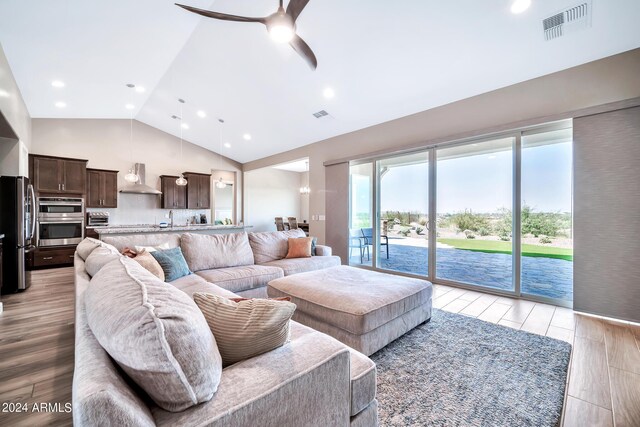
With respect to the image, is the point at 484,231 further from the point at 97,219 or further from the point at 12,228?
the point at 97,219

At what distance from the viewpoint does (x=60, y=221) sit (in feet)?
18.2

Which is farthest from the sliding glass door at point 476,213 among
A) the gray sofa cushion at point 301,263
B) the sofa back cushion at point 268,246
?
the sofa back cushion at point 268,246

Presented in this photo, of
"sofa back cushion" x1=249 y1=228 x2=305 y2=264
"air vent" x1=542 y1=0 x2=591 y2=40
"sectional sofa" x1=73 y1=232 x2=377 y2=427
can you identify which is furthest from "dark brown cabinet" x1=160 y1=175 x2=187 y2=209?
"air vent" x1=542 y1=0 x2=591 y2=40

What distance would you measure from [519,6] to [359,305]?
10.2 ft

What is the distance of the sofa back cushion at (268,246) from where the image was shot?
12.7 ft

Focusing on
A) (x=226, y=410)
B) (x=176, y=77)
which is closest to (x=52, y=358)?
(x=226, y=410)

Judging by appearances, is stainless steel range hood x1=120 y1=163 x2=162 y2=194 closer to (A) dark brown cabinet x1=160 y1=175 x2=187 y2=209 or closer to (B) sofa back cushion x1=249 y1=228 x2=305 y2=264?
(A) dark brown cabinet x1=160 y1=175 x2=187 y2=209

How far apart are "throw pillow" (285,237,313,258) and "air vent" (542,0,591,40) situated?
3.64 m

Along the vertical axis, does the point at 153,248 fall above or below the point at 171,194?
below

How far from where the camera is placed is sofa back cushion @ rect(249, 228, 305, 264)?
12.7ft

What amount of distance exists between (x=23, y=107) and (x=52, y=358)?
5254 mm

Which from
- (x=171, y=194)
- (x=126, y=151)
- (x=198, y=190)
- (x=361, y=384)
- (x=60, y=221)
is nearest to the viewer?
(x=361, y=384)

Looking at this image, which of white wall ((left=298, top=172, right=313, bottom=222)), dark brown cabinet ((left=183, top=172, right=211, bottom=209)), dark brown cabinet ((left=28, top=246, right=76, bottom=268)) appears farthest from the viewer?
white wall ((left=298, top=172, right=313, bottom=222))

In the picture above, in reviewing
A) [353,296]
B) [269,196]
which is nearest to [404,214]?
[353,296]
